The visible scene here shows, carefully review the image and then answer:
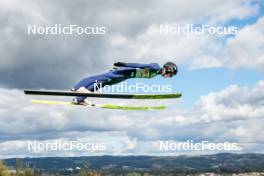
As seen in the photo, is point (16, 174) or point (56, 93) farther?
point (56, 93)

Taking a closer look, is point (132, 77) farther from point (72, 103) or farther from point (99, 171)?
point (99, 171)

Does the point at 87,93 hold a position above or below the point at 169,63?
below

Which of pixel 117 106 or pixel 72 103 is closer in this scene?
pixel 72 103

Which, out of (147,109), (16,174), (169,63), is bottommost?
(16,174)

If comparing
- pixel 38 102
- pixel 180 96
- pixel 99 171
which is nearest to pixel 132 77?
pixel 180 96

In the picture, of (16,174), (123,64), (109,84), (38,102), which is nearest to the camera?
(16,174)

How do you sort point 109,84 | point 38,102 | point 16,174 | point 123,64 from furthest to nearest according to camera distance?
point 38,102 < point 109,84 < point 123,64 < point 16,174

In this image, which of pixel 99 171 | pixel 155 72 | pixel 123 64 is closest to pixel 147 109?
pixel 155 72

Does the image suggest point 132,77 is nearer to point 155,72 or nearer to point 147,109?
point 155,72

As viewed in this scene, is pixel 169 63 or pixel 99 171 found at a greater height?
pixel 169 63
